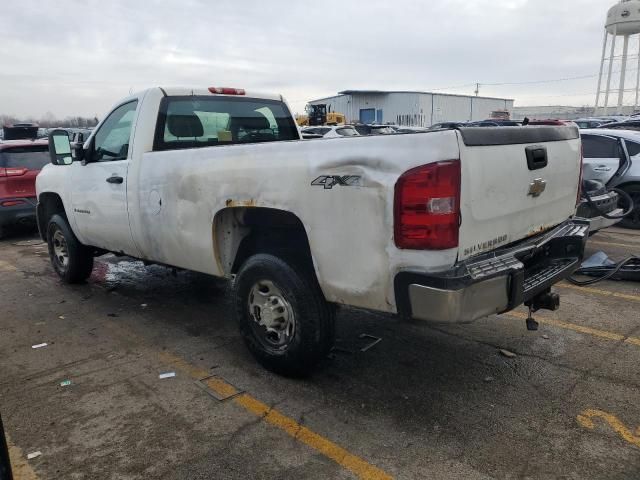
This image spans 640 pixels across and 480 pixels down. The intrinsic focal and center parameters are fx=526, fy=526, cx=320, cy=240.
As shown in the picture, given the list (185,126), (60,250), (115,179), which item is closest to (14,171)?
(60,250)

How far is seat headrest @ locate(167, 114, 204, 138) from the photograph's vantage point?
461 centimetres

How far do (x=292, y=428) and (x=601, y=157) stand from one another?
807 centimetres

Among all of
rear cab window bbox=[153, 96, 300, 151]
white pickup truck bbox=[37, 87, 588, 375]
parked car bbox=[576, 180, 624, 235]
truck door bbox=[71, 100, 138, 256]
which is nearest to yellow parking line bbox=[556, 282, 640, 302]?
parked car bbox=[576, 180, 624, 235]

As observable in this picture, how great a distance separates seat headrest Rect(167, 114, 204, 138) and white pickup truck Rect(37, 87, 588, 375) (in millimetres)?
12

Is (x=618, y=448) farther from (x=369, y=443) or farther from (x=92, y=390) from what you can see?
(x=92, y=390)

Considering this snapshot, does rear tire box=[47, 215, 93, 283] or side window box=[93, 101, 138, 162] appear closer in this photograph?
side window box=[93, 101, 138, 162]

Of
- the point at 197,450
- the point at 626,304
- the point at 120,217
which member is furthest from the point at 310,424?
the point at 626,304

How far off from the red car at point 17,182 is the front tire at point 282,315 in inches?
279

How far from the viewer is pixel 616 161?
8.80 meters

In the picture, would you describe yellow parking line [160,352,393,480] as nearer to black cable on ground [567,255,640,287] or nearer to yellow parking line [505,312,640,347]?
yellow parking line [505,312,640,347]

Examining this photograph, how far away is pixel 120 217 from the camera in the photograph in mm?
4805

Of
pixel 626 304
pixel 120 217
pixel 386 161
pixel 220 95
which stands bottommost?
pixel 626 304

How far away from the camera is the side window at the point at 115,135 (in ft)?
15.8

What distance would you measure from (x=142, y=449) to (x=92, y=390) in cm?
92
